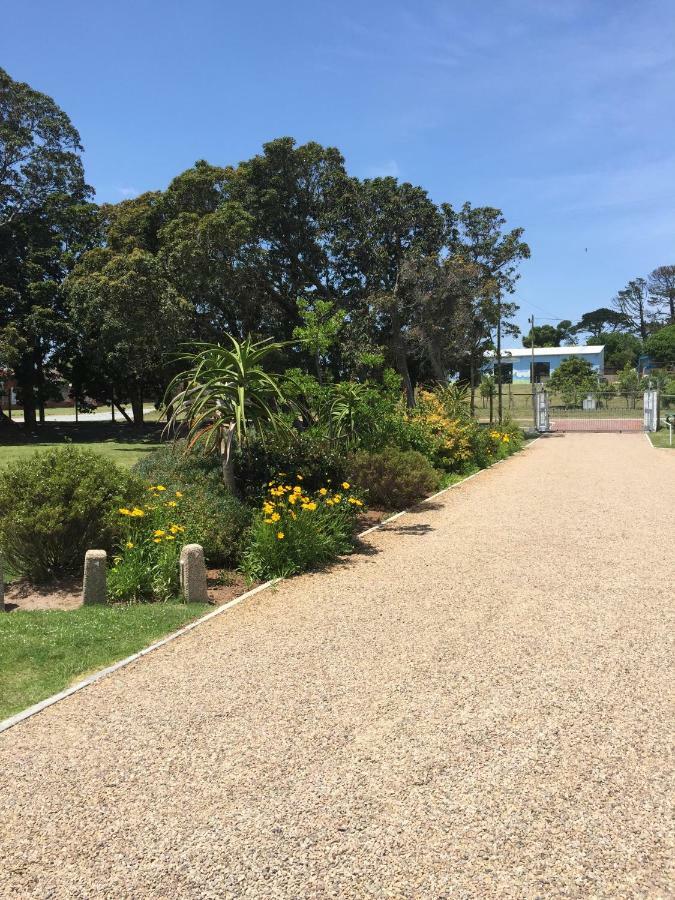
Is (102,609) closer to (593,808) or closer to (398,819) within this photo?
(398,819)

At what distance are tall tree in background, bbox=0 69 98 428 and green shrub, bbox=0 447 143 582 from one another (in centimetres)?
2628

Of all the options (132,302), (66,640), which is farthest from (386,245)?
(66,640)

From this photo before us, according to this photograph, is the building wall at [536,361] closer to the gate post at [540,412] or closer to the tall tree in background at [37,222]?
the gate post at [540,412]

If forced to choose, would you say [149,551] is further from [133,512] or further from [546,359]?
[546,359]

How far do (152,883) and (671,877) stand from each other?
6.51 feet

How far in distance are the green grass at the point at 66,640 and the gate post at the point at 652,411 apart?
1128 inches

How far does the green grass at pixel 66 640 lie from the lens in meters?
4.35

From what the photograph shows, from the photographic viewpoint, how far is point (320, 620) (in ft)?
18.5

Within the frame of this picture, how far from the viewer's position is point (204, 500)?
25.1 ft

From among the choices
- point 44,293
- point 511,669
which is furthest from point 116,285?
point 511,669

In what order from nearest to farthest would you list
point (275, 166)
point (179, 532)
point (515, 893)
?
point (515, 893) → point (179, 532) → point (275, 166)

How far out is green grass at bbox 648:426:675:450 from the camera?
2238 cm

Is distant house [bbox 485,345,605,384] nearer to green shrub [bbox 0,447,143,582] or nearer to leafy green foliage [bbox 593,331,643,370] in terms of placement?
leafy green foliage [bbox 593,331,643,370]

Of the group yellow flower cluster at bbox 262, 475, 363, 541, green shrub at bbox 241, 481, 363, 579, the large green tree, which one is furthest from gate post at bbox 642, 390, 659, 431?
green shrub at bbox 241, 481, 363, 579
